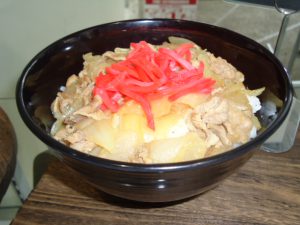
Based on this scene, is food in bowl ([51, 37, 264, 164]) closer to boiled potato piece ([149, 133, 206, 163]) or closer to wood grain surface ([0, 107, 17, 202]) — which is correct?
boiled potato piece ([149, 133, 206, 163])

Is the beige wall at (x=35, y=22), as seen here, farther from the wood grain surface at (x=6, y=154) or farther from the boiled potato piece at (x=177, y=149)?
the boiled potato piece at (x=177, y=149)

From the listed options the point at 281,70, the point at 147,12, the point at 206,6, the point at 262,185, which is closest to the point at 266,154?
the point at 262,185

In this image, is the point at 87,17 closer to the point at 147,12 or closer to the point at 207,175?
the point at 147,12

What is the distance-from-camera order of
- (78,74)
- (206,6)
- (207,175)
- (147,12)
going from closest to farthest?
(207,175) → (78,74) → (147,12) → (206,6)

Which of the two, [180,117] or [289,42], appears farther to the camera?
[289,42]

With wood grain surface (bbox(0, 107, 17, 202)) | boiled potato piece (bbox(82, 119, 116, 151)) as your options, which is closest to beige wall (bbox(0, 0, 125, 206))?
wood grain surface (bbox(0, 107, 17, 202))

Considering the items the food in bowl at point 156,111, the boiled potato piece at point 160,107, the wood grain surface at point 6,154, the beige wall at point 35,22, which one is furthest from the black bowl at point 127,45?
the beige wall at point 35,22

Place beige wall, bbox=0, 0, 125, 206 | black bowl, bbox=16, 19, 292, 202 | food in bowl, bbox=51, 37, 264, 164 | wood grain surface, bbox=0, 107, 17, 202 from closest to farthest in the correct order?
black bowl, bbox=16, 19, 292, 202 → food in bowl, bbox=51, 37, 264, 164 → wood grain surface, bbox=0, 107, 17, 202 → beige wall, bbox=0, 0, 125, 206
